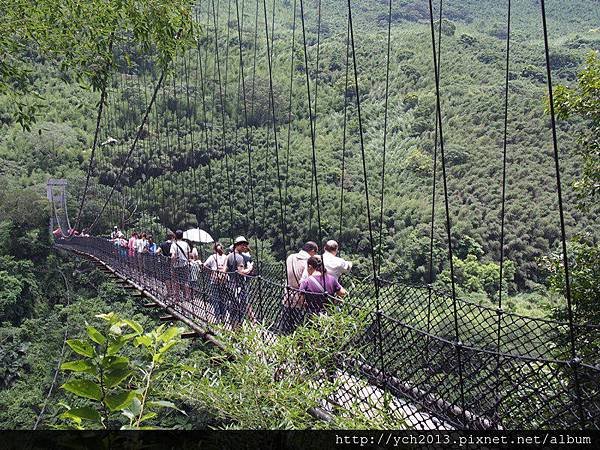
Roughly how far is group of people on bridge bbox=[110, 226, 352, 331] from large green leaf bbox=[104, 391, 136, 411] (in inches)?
61.4

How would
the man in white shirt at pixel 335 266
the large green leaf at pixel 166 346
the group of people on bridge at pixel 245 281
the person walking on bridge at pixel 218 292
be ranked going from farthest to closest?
the person walking on bridge at pixel 218 292
the man in white shirt at pixel 335 266
the group of people on bridge at pixel 245 281
the large green leaf at pixel 166 346

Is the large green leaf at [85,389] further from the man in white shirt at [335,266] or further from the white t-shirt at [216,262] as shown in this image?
the white t-shirt at [216,262]

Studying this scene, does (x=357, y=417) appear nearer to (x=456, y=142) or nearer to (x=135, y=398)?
(x=135, y=398)

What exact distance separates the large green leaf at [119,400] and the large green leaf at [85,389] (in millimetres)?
14

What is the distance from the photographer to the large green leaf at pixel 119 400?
779 millimetres

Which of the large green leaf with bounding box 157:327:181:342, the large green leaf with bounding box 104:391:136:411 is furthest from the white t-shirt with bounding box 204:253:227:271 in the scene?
the large green leaf with bounding box 104:391:136:411

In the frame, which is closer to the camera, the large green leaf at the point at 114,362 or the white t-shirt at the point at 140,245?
the large green leaf at the point at 114,362

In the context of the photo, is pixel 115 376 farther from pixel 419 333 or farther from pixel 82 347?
pixel 419 333

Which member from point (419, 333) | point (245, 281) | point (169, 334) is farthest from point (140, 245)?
point (169, 334)

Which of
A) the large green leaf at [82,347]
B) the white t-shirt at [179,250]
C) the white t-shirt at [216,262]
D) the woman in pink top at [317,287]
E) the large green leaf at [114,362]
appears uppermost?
the large green leaf at [82,347]

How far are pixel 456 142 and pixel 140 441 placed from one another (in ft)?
75.5

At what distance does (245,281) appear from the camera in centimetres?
346

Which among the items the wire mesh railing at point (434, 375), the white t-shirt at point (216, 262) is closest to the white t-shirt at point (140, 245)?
the white t-shirt at point (216, 262)

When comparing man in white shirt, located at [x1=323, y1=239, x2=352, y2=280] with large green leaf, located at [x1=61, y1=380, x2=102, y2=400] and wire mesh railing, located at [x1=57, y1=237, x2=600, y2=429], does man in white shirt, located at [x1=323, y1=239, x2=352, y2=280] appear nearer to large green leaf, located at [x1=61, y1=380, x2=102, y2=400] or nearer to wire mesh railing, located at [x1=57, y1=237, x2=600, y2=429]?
wire mesh railing, located at [x1=57, y1=237, x2=600, y2=429]
